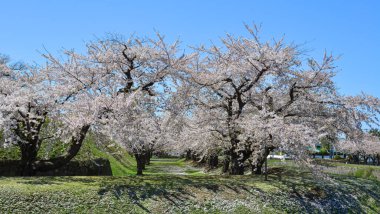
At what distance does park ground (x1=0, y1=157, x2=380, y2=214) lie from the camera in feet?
40.6

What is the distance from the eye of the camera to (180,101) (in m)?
17.5

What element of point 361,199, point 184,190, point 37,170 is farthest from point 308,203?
point 37,170

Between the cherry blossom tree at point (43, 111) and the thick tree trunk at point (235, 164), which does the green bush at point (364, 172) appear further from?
the cherry blossom tree at point (43, 111)

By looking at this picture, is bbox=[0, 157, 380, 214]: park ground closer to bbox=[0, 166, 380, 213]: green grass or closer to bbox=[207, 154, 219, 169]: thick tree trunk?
bbox=[0, 166, 380, 213]: green grass

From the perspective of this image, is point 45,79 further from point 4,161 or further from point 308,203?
point 308,203

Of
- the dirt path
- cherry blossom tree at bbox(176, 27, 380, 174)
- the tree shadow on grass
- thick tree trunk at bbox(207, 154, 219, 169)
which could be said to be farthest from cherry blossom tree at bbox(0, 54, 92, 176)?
thick tree trunk at bbox(207, 154, 219, 169)

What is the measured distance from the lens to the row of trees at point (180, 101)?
1490 centimetres

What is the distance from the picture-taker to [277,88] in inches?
766

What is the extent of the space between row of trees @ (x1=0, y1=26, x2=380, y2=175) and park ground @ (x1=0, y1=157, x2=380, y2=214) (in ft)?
5.62

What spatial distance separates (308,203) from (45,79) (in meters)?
12.9

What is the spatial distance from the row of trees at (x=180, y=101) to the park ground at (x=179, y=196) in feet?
5.62

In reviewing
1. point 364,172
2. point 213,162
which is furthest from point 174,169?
point 364,172

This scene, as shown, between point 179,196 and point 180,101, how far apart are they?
5.11 metres

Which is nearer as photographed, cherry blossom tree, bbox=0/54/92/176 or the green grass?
the green grass
